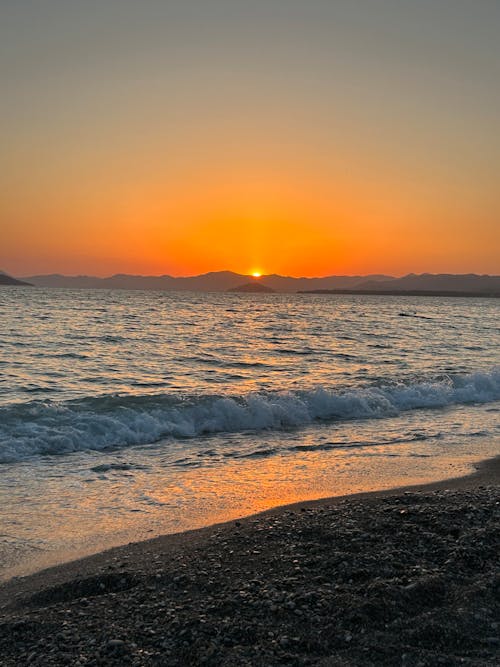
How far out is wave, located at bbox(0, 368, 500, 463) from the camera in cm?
1245

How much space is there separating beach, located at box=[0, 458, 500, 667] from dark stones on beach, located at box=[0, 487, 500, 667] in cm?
1

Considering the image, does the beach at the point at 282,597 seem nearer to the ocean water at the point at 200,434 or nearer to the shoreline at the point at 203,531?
the shoreline at the point at 203,531

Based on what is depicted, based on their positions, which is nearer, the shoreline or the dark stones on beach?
the dark stones on beach

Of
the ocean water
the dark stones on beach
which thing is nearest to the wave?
the ocean water

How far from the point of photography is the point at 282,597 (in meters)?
5.02

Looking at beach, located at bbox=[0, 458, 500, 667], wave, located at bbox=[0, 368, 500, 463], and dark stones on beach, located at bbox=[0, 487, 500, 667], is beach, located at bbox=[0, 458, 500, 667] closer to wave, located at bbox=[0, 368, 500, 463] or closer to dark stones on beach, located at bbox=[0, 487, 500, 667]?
dark stones on beach, located at bbox=[0, 487, 500, 667]

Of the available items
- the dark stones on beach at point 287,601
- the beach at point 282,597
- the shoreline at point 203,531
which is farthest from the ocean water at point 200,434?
the dark stones on beach at point 287,601

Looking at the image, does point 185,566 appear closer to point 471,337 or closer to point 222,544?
point 222,544

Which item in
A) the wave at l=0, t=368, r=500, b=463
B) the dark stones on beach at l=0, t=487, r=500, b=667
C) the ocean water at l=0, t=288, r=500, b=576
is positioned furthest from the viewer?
the wave at l=0, t=368, r=500, b=463

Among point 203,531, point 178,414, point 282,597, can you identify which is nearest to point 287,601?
point 282,597

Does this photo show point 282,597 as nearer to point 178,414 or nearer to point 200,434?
point 200,434

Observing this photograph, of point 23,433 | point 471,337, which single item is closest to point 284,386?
point 23,433

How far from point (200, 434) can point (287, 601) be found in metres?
9.24

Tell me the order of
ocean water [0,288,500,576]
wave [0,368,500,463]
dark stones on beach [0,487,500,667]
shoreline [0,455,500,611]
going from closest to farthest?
dark stones on beach [0,487,500,667] < shoreline [0,455,500,611] < ocean water [0,288,500,576] < wave [0,368,500,463]
